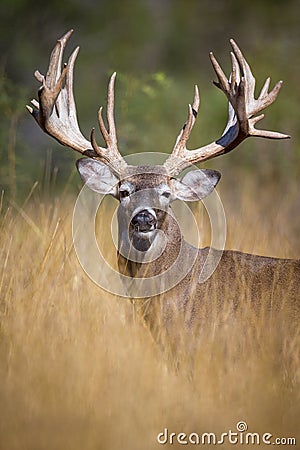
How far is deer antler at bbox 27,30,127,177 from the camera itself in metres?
5.36

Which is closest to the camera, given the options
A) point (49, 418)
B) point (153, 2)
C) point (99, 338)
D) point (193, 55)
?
point (49, 418)


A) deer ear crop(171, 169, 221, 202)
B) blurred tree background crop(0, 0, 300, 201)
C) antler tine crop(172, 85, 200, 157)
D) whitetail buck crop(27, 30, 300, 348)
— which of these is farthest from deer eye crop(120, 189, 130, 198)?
A: blurred tree background crop(0, 0, 300, 201)

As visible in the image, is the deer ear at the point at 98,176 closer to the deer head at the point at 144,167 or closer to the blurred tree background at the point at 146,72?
the deer head at the point at 144,167

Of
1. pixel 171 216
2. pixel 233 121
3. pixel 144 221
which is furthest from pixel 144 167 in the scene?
pixel 233 121

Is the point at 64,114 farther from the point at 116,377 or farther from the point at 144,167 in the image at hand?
the point at 116,377

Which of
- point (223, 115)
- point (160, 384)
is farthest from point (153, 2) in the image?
point (160, 384)

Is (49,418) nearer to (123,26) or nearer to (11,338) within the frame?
(11,338)

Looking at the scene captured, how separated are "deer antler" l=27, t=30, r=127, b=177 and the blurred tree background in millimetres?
1038

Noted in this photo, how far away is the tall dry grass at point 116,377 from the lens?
12.2 feet

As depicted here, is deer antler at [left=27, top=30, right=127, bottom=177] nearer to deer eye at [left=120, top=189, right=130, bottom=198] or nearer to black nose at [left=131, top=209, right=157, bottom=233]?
deer eye at [left=120, top=189, right=130, bottom=198]

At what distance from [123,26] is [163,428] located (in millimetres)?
15577

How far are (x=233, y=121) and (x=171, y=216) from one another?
0.93 meters

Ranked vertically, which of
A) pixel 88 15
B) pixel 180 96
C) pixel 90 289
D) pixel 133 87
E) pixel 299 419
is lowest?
pixel 299 419

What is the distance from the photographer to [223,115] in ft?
41.5
